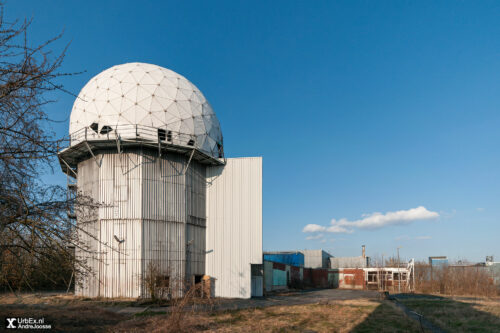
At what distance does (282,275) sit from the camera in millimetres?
41312

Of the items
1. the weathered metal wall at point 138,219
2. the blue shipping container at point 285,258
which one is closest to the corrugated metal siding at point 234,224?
the weathered metal wall at point 138,219

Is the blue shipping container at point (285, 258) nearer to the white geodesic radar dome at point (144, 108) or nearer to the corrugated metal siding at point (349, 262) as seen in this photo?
the corrugated metal siding at point (349, 262)

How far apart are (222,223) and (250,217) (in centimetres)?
211

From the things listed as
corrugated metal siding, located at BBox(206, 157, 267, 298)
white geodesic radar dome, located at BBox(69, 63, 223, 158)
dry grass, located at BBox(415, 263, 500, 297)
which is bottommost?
dry grass, located at BBox(415, 263, 500, 297)

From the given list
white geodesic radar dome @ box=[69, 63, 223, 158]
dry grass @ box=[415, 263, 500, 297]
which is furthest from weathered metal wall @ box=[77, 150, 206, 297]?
dry grass @ box=[415, 263, 500, 297]

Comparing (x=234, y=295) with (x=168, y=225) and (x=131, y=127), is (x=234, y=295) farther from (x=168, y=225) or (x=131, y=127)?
(x=131, y=127)

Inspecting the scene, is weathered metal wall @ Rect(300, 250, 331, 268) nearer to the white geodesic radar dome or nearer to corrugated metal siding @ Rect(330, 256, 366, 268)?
corrugated metal siding @ Rect(330, 256, 366, 268)

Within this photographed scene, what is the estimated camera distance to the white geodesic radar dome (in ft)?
84.9

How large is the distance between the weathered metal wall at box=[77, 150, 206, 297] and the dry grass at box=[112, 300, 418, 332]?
27.6ft

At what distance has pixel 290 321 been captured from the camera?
15289 mm

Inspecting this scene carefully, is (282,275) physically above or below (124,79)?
below

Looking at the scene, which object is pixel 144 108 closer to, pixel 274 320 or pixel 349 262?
pixel 274 320

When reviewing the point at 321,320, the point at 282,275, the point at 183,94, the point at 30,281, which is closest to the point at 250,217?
the point at 183,94

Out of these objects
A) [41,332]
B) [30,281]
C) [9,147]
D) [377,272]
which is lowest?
[377,272]
